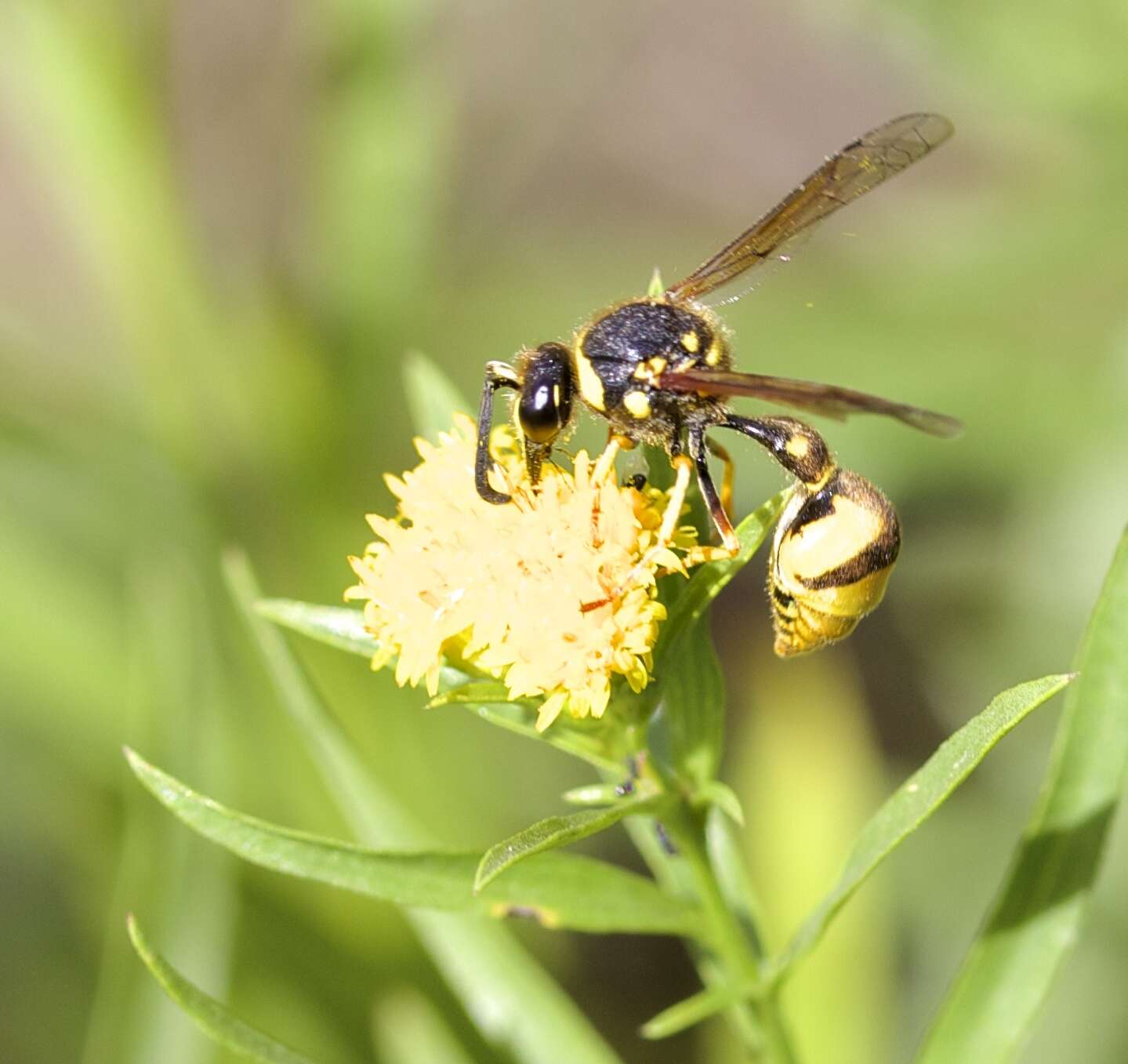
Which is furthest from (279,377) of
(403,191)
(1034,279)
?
(1034,279)

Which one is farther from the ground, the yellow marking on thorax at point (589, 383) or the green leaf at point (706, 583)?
the yellow marking on thorax at point (589, 383)

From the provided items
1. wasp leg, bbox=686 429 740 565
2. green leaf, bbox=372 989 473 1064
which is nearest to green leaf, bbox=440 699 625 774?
wasp leg, bbox=686 429 740 565

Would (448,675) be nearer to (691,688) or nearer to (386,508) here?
(691,688)

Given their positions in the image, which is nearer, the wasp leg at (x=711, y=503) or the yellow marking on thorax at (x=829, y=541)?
the wasp leg at (x=711, y=503)

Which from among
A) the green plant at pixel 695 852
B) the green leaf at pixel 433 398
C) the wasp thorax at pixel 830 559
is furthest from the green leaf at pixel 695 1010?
the green leaf at pixel 433 398

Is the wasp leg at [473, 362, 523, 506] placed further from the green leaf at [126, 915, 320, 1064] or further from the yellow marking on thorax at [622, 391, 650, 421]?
the green leaf at [126, 915, 320, 1064]

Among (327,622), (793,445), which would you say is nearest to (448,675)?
(327,622)

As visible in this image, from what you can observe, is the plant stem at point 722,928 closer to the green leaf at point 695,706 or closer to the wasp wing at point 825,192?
the green leaf at point 695,706
